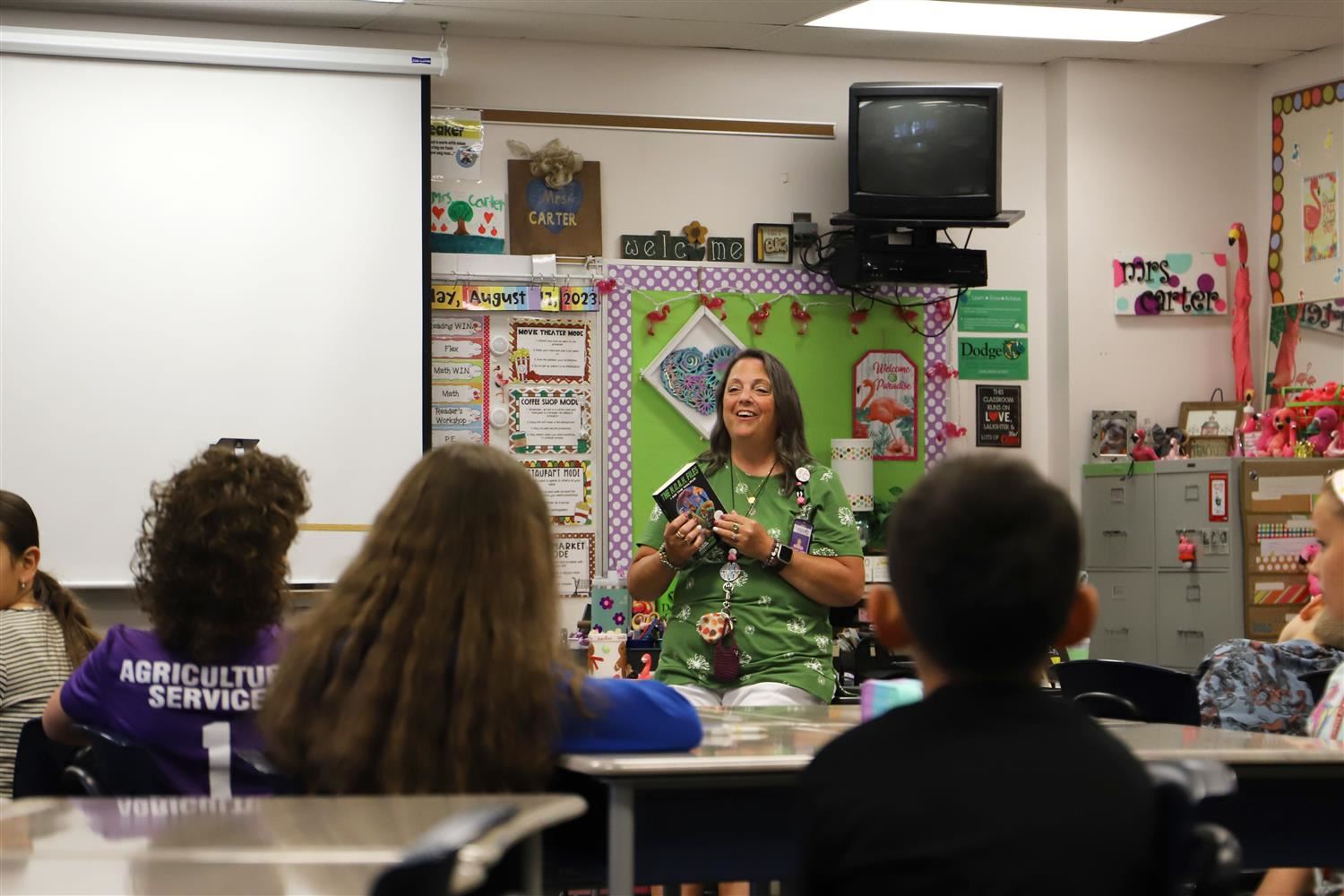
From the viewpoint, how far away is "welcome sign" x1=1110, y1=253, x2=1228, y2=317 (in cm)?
627

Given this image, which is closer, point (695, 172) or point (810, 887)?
point (810, 887)

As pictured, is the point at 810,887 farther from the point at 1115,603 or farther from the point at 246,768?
the point at 1115,603

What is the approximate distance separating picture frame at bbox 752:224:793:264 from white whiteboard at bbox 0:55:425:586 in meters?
1.34

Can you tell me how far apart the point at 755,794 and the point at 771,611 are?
142 centimetres

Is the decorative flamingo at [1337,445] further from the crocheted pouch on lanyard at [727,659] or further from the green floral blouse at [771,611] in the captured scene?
the crocheted pouch on lanyard at [727,659]

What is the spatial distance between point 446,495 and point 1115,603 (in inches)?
184

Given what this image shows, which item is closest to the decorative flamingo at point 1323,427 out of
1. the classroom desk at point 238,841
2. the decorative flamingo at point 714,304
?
the decorative flamingo at point 714,304

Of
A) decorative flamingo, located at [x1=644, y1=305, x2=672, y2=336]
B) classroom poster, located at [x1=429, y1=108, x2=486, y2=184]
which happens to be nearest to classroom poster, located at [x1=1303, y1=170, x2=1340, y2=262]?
decorative flamingo, located at [x1=644, y1=305, x2=672, y2=336]

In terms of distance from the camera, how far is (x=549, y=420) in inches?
229

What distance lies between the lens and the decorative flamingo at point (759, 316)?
6016mm

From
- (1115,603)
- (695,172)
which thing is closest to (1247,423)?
(1115,603)

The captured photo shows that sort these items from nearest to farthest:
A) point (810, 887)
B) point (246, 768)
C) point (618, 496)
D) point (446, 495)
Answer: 1. point (810, 887)
2. point (446, 495)
3. point (246, 768)
4. point (618, 496)

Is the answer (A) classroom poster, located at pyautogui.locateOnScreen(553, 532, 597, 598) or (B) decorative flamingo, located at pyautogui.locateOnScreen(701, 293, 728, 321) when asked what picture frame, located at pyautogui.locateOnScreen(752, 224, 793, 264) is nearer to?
(B) decorative flamingo, located at pyautogui.locateOnScreen(701, 293, 728, 321)

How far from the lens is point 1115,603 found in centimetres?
605
